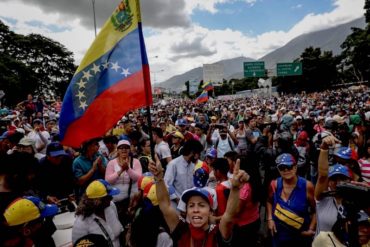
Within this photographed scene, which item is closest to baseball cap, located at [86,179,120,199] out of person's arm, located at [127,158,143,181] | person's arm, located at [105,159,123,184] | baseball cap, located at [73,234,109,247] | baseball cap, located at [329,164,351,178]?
baseball cap, located at [73,234,109,247]

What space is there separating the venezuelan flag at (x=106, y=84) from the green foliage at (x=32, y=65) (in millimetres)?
34781

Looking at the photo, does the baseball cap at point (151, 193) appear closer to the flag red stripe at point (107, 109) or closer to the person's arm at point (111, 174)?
the flag red stripe at point (107, 109)

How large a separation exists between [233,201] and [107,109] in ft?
6.19

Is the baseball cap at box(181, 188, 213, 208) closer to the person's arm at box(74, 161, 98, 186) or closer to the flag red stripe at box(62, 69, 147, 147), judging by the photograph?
the flag red stripe at box(62, 69, 147, 147)

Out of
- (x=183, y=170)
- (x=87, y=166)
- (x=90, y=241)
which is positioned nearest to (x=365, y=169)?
(x=183, y=170)

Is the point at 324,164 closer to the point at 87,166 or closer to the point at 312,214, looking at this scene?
the point at 312,214

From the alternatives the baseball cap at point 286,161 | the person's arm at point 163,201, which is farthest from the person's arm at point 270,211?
the person's arm at point 163,201

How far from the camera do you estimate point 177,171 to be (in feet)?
13.9

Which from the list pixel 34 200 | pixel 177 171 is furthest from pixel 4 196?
pixel 177 171

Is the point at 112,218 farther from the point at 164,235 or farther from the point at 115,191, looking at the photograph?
the point at 164,235

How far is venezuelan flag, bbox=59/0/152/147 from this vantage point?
323 cm

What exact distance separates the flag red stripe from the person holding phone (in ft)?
3.39

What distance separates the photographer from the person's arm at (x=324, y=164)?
8.61ft

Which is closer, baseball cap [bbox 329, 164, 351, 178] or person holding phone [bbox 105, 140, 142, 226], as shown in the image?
baseball cap [bbox 329, 164, 351, 178]
